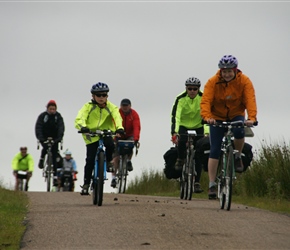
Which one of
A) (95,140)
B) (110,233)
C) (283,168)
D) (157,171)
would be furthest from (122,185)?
(110,233)

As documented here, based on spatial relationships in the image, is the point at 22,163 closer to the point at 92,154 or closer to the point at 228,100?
the point at 92,154

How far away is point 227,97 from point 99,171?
212cm

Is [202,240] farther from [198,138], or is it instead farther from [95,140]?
[198,138]

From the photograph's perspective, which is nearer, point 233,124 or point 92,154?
point 233,124

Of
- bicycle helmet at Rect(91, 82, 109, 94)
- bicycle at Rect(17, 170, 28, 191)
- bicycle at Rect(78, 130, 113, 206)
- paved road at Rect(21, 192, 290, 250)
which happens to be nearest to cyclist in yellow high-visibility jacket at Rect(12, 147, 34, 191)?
bicycle at Rect(17, 170, 28, 191)

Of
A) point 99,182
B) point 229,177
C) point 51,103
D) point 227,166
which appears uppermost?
point 51,103

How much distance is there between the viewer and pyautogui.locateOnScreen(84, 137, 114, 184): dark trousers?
55.4 ft

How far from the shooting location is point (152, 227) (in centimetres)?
1273

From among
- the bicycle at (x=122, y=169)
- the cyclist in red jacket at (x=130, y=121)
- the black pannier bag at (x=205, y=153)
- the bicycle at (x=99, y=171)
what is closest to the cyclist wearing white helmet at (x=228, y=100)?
the black pannier bag at (x=205, y=153)

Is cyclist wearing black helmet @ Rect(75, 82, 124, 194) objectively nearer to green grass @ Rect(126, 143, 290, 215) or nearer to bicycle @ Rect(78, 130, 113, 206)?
bicycle @ Rect(78, 130, 113, 206)

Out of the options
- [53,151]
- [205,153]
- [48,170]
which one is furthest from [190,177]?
[48,170]

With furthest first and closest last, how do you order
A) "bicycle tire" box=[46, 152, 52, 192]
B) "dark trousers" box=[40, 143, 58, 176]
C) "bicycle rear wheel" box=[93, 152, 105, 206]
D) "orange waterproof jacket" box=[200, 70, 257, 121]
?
"bicycle tire" box=[46, 152, 52, 192]
"dark trousers" box=[40, 143, 58, 176]
"bicycle rear wheel" box=[93, 152, 105, 206]
"orange waterproof jacket" box=[200, 70, 257, 121]

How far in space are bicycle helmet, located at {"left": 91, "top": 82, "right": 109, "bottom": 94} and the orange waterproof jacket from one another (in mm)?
1704

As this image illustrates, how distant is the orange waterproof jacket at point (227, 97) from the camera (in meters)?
15.8
